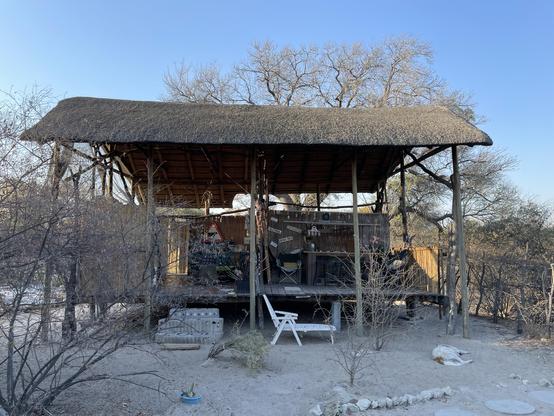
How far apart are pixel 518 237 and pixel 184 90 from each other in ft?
65.5

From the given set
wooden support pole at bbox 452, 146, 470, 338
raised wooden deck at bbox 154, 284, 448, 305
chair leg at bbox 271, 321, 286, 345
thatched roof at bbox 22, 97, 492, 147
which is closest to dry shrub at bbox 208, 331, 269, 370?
chair leg at bbox 271, 321, 286, 345

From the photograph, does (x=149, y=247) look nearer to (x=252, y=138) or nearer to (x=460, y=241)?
(x=252, y=138)

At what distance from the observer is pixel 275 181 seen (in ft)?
50.6

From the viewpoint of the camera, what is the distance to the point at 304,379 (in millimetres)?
7246

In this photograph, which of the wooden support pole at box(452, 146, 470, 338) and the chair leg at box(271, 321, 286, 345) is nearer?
the chair leg at box(271, 321, 286, 345)

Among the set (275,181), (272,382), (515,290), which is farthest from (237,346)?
(275,181)

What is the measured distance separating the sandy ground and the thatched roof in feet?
13.3

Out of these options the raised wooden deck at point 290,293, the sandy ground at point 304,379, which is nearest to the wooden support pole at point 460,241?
the sandy ground at point 304,379

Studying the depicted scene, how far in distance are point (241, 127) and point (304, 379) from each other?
5.26 meters

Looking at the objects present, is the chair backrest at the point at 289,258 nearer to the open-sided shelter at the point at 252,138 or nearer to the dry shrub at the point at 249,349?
the open-sided shelter at the point at 252,138

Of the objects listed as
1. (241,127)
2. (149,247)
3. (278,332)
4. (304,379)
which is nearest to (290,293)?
(278,332)

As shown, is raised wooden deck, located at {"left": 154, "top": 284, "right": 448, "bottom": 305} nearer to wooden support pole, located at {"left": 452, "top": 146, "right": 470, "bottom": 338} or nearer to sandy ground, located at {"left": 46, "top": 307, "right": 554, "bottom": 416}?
sandy ground, located at {"left": 46, "top": 307, "right": 554, "bottom": 416}

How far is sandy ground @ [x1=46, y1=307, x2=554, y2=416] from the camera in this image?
594cm

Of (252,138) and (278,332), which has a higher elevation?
(252,138)
